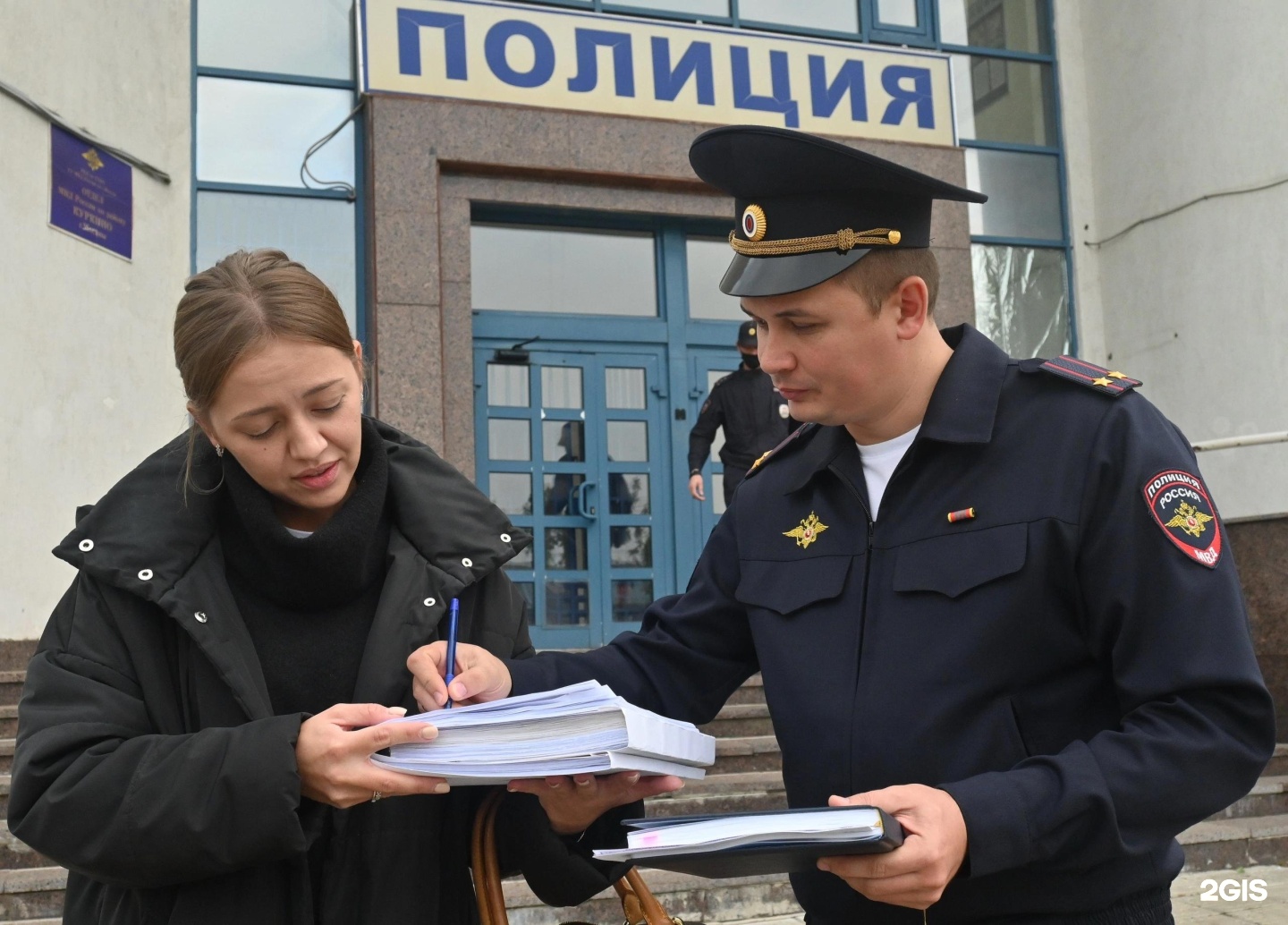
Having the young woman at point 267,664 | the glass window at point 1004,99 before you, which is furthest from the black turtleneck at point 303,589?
the glass window at point 1004,99

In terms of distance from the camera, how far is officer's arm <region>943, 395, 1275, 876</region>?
1.59 m

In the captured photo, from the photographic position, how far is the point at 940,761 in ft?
5.83

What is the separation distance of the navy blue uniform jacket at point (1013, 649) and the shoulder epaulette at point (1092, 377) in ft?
0.05

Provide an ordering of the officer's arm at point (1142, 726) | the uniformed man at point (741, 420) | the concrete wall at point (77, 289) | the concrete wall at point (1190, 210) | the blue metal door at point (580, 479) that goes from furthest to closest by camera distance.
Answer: the concrete wall at point (1190, 210), the blue metal door at point (580, 479), the uniformed man at point (741, 420), the concrete wall at point (77, 289), the officer's arm at point (1142, 726)

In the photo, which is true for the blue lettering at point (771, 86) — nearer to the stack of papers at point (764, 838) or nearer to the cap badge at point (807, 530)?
the cap badge at point (807, 530)

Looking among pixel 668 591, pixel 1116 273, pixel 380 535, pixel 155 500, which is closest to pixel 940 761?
pixel 380 535

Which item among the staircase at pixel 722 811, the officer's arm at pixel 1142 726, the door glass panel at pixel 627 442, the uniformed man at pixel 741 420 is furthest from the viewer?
the door glass panel at pixel 627 442

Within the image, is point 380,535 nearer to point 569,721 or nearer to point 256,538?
point 256,538

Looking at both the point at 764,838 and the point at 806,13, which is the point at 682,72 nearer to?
the point at 806,13

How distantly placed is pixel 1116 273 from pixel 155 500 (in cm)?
963

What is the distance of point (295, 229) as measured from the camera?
8.40 metres

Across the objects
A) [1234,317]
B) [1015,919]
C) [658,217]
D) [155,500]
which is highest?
[658,217]

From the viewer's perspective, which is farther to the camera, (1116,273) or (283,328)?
(1116,273)

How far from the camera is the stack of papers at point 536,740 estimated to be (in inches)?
64.3
